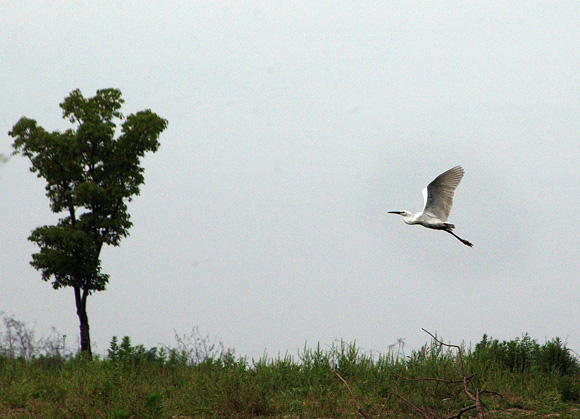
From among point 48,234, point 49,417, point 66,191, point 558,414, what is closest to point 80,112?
point 66,191

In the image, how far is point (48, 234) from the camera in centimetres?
2022

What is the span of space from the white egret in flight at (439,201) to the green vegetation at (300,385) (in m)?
2.17

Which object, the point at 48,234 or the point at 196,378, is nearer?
→ the point at 196,378

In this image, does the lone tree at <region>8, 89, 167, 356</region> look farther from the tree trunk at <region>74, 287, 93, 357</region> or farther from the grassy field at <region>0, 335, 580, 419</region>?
the grassy field at <region>0, 335, 580, 419</region>

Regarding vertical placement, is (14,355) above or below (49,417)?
above

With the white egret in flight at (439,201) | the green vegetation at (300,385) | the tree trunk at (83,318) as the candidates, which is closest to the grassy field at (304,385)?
the green vegetation at (300,385)

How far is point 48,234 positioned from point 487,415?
15206 millimetres

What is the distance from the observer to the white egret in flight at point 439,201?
11062mm

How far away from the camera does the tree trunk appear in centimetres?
2036

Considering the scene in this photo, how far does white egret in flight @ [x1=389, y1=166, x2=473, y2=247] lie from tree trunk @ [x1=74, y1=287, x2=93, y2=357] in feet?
41.9

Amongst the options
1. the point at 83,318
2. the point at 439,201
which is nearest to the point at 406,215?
the point at 439,201

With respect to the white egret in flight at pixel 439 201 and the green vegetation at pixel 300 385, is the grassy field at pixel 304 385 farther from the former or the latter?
the white egret in flight at pixel 439 201

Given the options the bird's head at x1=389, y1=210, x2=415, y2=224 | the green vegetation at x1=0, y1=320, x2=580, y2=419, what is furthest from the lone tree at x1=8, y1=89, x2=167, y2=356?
the bird's head at x1=389, y1=210, x2=415, y2=224

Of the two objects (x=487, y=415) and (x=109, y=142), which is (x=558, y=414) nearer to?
(x=487, y=415)
